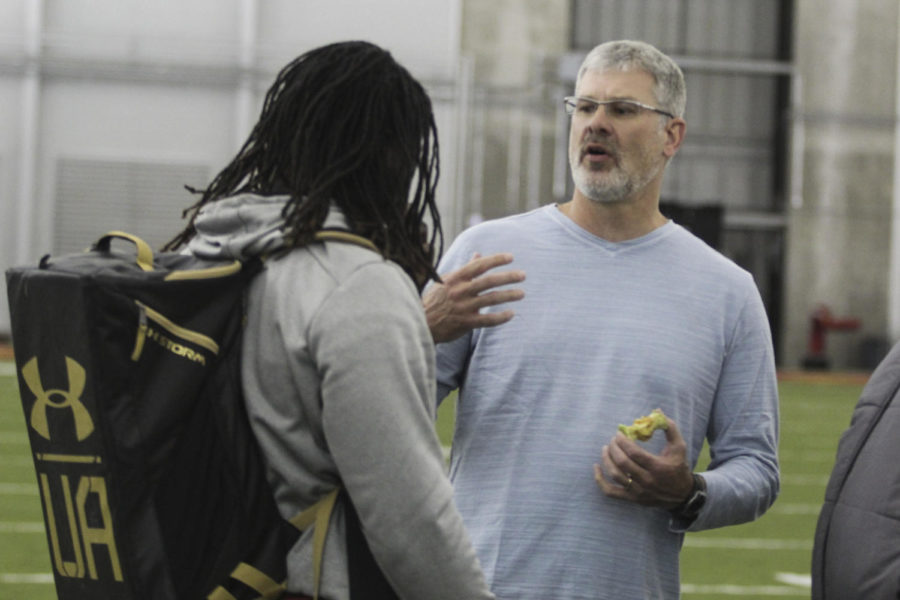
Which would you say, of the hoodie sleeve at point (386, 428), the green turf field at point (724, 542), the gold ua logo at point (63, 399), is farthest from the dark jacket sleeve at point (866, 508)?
the green turf field at point (724, 542)

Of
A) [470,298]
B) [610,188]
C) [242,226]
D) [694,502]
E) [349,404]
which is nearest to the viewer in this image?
[349,404]

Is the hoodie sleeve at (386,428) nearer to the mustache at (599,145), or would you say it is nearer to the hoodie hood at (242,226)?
the hoodie hood at (242,226)

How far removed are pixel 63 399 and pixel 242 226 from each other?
0.39 m

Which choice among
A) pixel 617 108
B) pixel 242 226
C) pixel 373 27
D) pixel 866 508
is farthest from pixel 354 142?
pixel 373 27

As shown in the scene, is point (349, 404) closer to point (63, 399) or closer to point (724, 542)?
point (63, 399)

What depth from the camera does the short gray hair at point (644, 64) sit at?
3.45 m

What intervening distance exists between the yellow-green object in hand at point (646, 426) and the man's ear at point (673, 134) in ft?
2.32

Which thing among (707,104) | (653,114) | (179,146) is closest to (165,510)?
(653,114)

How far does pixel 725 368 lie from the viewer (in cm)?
338

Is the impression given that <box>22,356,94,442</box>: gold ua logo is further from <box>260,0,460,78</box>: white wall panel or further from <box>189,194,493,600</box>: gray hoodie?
<box>260,0,460,78</box>: white wall panel

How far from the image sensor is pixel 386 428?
221cm

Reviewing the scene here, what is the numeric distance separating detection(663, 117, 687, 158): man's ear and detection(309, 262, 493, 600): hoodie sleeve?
1.45m

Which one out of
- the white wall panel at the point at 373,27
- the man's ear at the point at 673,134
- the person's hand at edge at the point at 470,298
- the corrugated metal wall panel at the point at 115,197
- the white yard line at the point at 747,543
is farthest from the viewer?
the white wall panel at the point at 373,27

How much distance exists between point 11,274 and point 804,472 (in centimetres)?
1115
